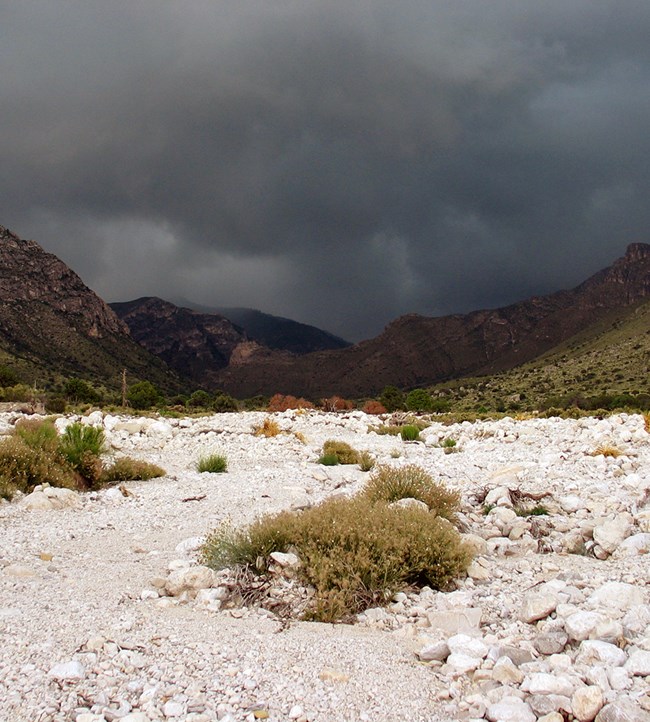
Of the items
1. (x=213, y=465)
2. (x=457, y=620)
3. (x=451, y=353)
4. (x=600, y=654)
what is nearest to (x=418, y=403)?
(x=213, y=465)

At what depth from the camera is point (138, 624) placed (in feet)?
17.0

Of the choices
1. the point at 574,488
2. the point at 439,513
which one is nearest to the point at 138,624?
the point at 439,513

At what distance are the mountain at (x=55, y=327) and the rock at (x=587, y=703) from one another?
298 ft

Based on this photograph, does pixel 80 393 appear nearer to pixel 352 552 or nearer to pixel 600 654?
pixel 352 552

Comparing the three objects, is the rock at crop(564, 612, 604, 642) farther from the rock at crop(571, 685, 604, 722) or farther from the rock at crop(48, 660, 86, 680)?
the rock at crop(48, 660, 86, 680)

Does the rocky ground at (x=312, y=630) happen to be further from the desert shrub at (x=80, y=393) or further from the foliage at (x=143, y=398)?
the desert shrub at (x=80, y=393)

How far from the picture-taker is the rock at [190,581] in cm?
627

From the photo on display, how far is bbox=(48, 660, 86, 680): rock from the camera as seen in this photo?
4078 mm

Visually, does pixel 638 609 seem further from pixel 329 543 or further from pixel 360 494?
pixel 360 494

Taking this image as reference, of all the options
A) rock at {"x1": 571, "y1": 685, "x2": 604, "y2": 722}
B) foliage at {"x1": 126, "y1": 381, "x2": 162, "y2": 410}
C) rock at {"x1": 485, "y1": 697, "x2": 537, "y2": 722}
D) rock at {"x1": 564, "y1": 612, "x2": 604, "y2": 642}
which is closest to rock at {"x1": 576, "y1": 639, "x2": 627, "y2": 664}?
rock at {"x1": 564, "y1": 612, "x2": 604, "y2": 642}

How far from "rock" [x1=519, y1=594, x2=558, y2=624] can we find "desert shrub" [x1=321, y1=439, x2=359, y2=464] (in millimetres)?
12574

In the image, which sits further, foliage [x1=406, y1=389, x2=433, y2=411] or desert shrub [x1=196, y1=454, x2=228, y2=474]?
foliage [x1=406, y1=389, x2=433, y2=411]

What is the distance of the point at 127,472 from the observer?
45.6 feet

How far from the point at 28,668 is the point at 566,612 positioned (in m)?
4.37
